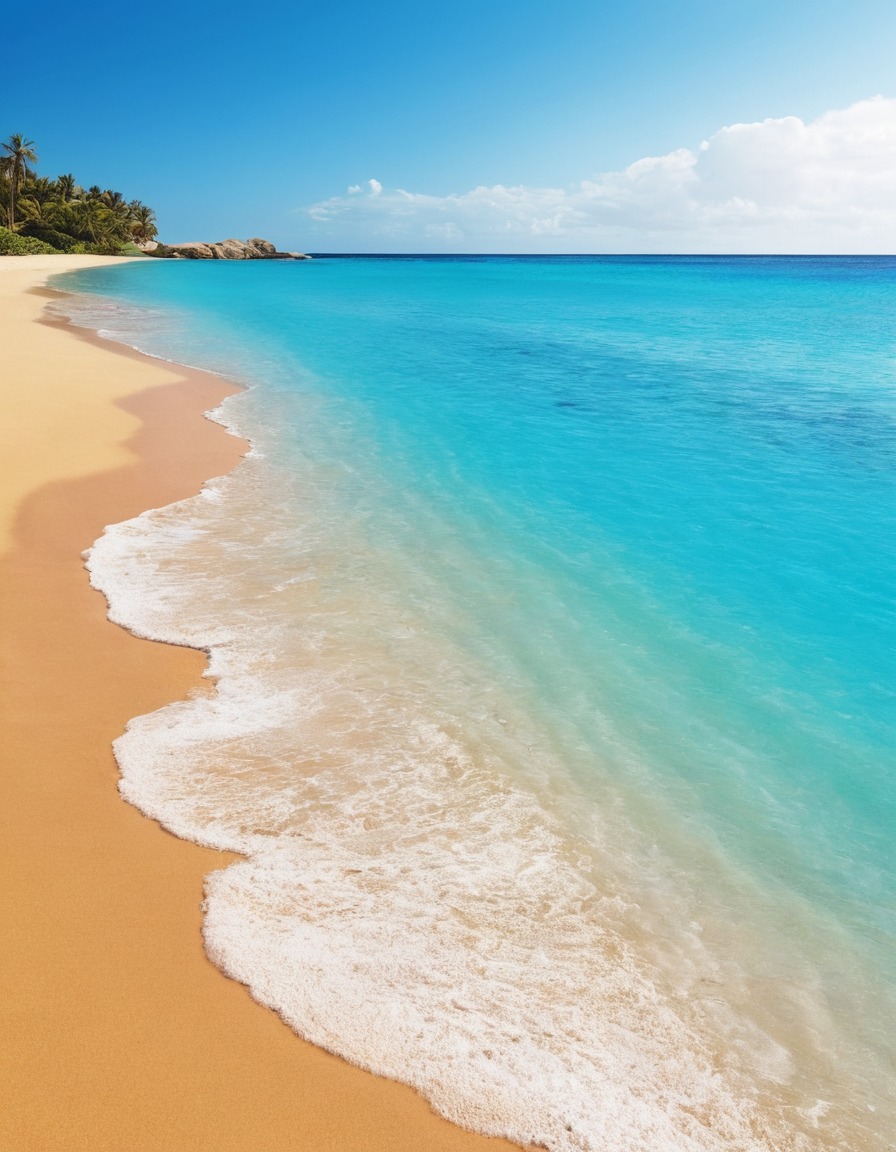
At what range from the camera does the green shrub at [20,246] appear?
7531cm

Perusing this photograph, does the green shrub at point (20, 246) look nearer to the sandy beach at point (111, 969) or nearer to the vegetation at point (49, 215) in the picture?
the vegetation at point (49, 215)

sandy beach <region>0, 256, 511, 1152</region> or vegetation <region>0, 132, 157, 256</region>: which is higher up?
vegetation <region>0, 132, 157, 256</region>

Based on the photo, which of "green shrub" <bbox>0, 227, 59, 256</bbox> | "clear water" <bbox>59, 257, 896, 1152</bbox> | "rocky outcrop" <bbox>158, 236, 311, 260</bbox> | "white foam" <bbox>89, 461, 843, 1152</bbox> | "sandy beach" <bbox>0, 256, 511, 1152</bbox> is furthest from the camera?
"rocky outcrop" <bbox>158, 236, 311, 260</bbox>

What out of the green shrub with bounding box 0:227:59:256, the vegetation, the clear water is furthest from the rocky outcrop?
the clear water

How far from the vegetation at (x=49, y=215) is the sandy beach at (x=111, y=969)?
8434 centimetres

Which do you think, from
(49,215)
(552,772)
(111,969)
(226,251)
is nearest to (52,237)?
(49,215)

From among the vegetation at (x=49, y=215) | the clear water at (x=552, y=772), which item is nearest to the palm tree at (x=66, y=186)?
the vegetation at (x=49, y=215)

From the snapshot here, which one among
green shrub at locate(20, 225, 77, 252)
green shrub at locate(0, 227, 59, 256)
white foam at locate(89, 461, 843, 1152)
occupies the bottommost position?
white foam at locate(89, 461, 843, 1152)

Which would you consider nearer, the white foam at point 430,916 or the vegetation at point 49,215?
the white foam at point 430,916

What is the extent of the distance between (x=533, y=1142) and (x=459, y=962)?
98 cm

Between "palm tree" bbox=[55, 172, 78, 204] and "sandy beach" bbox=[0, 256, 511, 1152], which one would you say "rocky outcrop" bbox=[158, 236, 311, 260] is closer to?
"palm tree" bbox=[55, 172, 78, 204]

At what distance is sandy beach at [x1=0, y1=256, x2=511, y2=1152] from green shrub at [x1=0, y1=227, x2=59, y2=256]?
82.3 meters

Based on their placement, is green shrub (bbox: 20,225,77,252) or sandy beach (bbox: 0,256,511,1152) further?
green shrub (bbox: 20,225,77,252)

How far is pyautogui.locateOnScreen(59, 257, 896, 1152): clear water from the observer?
3.98m
